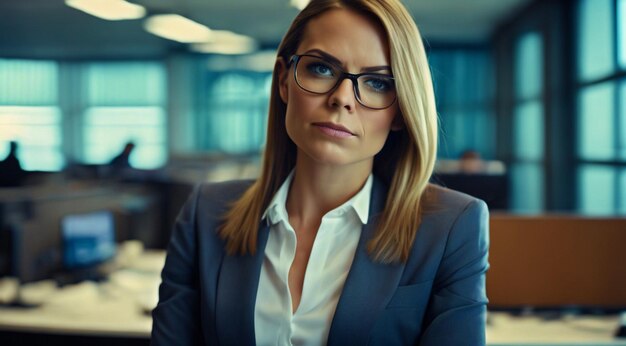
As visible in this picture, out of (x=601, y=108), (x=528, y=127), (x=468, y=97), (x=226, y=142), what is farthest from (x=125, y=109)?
(x=601, y=108)

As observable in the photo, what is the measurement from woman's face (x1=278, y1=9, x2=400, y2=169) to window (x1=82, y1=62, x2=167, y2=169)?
10.6 m

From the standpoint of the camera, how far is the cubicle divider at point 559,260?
236 cm

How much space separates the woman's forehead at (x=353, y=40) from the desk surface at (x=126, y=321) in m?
1.42

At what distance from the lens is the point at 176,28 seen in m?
10.1

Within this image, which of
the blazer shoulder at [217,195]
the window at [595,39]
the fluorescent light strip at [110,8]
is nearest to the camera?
the blazer shoulder at [217,195]

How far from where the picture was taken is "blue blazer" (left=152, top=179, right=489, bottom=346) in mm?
1154

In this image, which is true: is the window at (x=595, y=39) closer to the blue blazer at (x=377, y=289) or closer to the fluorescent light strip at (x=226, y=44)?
the blue blazer at (x=377, y=289)

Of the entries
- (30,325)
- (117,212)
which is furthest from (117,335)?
(117,212)

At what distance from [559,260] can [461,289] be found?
1401mm

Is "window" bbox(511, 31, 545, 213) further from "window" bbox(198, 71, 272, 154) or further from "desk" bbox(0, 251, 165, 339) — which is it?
"desk" bbox(0, 251, 165, 339)

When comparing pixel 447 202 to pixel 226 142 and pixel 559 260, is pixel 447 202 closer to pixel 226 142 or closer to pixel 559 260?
pixel 559 260

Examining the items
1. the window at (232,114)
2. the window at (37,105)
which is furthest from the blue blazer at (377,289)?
the window at (232,114)

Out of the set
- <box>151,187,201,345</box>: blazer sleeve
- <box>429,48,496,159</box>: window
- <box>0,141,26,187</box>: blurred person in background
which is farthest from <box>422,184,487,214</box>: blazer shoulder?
<box>429,48,496,159</box>: window

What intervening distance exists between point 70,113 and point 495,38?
7.66 meters
